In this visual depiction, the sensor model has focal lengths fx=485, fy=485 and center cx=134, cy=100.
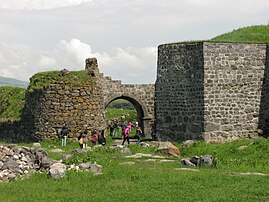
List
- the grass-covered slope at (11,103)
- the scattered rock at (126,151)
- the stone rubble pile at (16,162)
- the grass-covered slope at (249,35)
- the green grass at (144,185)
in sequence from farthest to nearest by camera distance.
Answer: the grass-covered slope at (11,103)
the grass-covered slope at (249,35)
the scattered rock at (126,151)
the stone rubble pile at (16,162)
the green grass at (144,185)

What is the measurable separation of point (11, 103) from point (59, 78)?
25.8 feet

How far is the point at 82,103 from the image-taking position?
941 inches

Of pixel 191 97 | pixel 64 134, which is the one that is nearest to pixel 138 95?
pixel 64 134

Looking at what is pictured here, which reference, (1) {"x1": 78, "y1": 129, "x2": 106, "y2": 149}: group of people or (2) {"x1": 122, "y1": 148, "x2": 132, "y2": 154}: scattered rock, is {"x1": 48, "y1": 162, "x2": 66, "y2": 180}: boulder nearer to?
(2) {"x1": 122, "y1": 148, "x2": 132, "y2": 154}: scattered rock

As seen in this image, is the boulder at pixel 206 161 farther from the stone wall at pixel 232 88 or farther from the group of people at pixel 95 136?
the group of people at pixel 95 136

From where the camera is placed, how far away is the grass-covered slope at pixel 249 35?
2344 cm

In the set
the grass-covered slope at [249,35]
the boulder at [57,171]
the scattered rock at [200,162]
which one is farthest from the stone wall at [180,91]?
the boulder at [57,171]

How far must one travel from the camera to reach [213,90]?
20969 mm

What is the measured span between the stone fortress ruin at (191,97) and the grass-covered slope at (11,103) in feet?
11.0

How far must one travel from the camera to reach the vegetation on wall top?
23.6 meters

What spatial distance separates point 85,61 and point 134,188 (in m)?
17.9

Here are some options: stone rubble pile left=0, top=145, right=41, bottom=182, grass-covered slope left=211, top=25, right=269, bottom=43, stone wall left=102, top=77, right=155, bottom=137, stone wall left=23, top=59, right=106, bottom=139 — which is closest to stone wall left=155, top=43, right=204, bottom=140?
grass-covered slope left=211, top=25, right=269, bottom=43

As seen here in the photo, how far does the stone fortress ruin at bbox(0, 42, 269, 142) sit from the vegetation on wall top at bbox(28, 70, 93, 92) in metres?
0.06

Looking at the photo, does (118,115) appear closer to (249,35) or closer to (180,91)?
(249,35)
